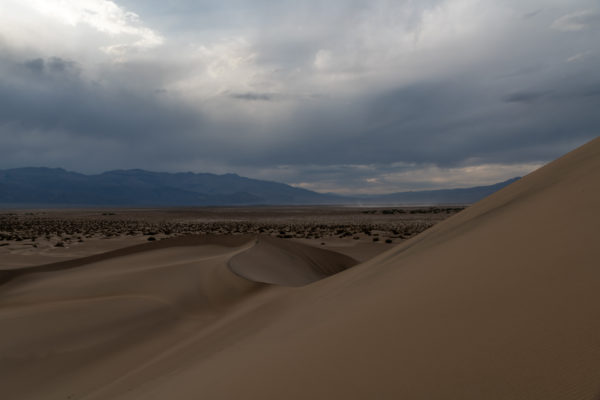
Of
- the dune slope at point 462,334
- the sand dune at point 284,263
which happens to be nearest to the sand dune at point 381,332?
the dune slope at point 462,334

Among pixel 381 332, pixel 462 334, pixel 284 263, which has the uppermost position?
pixel 462 334

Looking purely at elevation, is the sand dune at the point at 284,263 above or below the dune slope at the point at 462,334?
below

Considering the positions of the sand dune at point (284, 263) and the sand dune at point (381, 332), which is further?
the sand dune at point (284, 263)

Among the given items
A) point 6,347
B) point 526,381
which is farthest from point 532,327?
point 6,347

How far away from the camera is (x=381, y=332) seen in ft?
7.82

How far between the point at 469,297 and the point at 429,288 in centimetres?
45

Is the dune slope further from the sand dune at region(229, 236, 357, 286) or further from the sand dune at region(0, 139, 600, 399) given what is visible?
the sand dune at region(229, 236, 357, 286)

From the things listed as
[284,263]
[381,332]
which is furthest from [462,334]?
[284,263]

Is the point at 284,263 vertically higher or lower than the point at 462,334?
lower

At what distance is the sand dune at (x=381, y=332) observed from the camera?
1688mm

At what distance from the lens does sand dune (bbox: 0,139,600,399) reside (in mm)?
1688

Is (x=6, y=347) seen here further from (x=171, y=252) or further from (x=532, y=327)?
(x=171, y=252)

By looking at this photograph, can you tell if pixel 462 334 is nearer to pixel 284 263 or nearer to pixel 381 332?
pixel 381 332

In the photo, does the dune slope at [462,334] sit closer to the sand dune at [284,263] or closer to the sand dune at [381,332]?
the sand dune at [381,332]
